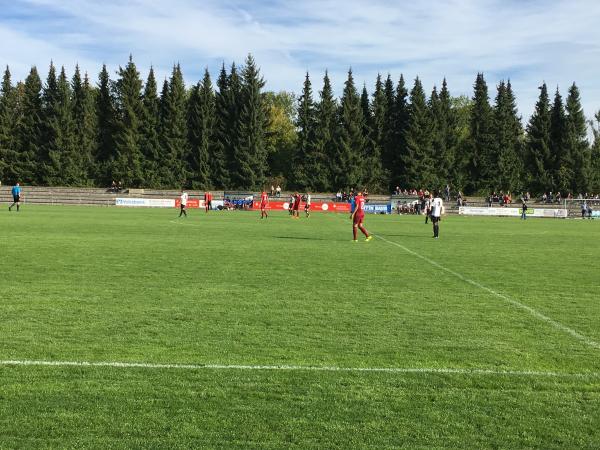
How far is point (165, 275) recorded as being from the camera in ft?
39.1

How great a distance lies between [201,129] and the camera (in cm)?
8019

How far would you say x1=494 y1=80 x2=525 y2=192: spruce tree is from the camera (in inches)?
3221

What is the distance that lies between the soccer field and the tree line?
6734cm

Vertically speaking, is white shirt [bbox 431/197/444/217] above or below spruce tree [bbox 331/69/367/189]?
below

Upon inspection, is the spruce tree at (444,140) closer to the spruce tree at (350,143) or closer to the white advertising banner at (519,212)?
the spruce tree at (350,143)

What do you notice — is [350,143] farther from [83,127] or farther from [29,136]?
[29,136]

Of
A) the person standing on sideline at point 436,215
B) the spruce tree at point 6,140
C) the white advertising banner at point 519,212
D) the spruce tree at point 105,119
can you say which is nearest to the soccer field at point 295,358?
the person standing on sideline at point 436,215

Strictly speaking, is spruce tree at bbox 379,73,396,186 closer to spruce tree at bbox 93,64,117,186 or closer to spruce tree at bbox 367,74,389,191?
spruce tree at bbox 367,74,389,191

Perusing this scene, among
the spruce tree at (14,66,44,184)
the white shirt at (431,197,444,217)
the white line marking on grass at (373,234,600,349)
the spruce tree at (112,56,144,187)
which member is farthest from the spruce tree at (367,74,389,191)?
the white line marking on grass at (373,234,600,349)

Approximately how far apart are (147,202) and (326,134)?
29.0m

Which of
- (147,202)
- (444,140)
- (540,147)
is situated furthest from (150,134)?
(540,147)

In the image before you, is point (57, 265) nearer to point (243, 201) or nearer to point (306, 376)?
point (306, 376)

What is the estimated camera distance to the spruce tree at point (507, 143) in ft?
268

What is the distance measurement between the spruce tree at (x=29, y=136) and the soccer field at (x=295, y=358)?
70.8 metres
